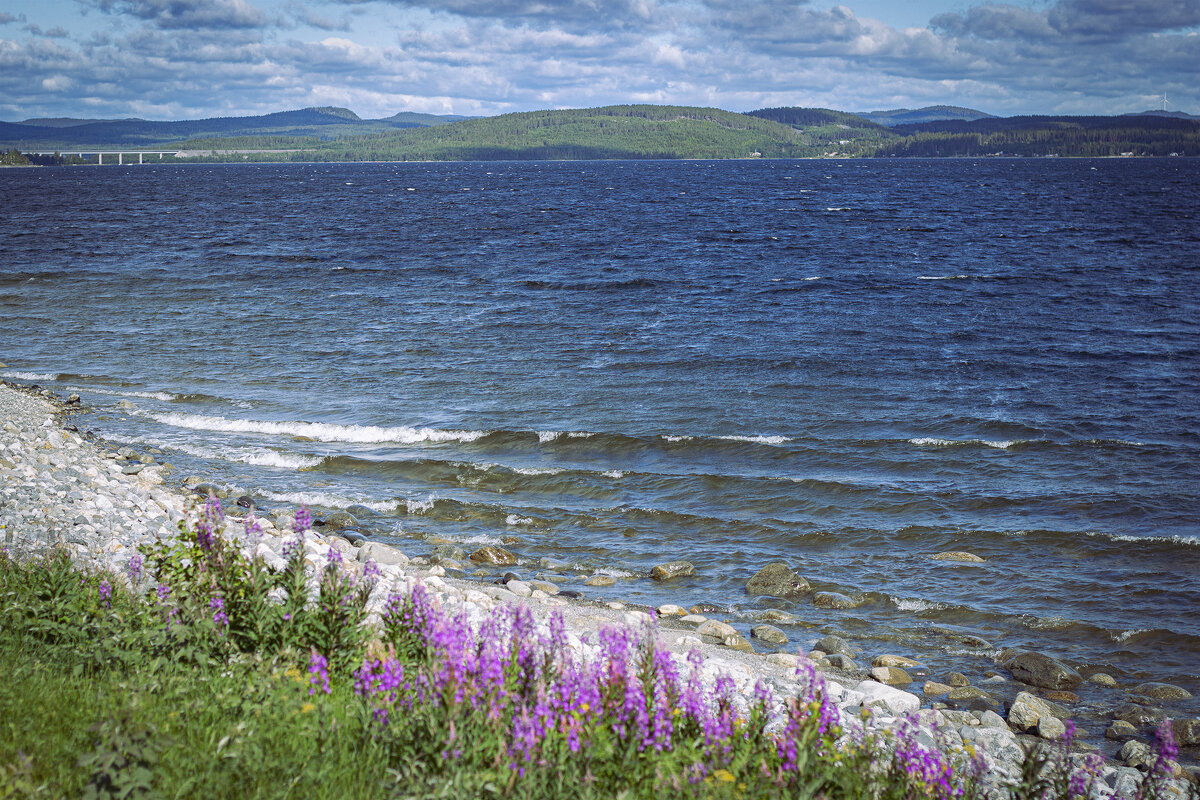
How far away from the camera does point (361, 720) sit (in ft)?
16.3

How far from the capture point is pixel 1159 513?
14492 millimetres

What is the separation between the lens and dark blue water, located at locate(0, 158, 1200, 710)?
41.7 ft

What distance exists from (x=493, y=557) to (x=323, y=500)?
4.23 meters

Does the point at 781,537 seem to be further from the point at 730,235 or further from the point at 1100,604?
the point at 730,235

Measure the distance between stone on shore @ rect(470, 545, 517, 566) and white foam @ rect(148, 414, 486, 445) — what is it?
18.6 ft

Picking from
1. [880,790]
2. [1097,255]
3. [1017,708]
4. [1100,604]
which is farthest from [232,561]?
[1097,255]

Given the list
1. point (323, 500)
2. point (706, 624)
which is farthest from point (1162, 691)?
point (323, 500)

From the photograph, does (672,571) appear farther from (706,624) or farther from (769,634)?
(769,634)

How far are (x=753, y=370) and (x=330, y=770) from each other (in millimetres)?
20692

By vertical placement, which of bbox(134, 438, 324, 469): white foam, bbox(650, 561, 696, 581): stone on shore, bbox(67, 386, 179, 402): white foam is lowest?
bbox(650, 561, 696, 581): stone on shore

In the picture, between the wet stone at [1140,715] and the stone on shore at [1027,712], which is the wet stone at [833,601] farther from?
the wet stone at [1140,715]

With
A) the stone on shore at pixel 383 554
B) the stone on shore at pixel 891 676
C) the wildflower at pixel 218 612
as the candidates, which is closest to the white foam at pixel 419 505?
the stone on shore at pixel 383 554

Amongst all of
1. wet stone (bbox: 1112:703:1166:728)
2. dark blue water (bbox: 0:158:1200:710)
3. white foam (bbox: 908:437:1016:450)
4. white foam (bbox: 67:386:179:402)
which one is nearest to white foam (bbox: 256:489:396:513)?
dark blue water (bbox: 0:158:1200:710)

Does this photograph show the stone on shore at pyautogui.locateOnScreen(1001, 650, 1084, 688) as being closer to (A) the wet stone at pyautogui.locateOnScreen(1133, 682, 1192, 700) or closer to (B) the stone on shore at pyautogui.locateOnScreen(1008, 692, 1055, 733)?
(A) the wet stone at pyautogui.locateOnScreen(1133, 682, 1192, 700)
